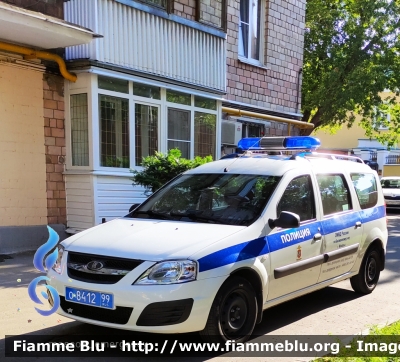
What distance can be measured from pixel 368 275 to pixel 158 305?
3.57 m

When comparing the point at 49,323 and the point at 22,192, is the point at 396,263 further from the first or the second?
the point at 22,192

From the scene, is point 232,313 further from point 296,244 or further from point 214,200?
point 214,200

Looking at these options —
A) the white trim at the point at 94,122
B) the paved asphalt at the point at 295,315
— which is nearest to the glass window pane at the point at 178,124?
the white trim at the point at 94,122

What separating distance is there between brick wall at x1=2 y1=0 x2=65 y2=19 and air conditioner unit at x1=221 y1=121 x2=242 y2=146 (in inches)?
200

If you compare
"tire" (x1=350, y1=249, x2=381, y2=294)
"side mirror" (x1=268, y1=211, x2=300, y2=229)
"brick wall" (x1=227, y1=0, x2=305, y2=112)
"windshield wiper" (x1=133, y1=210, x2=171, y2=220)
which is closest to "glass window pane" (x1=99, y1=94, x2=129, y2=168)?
"brick wall" (x1=227, y1=0, x2=305, y2=112)

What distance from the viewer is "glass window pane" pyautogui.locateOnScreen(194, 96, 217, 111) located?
37.2 feet

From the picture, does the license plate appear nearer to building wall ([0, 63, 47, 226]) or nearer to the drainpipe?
building wall ([0, 63, 47, 226])

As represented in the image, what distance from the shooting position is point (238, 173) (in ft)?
17.3

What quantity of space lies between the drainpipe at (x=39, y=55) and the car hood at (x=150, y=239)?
15.9 feet

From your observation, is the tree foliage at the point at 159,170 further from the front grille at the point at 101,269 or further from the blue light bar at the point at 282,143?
the front grille at the point at 101,269

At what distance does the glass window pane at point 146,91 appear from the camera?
9867 mm

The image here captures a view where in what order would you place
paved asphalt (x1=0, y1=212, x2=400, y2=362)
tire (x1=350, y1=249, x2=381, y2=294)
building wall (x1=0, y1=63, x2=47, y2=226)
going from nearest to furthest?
paved asphalt (x1=0, y1=212, x2=400, y2=362)
tire (x1=350, y1=249, x2=381, y2=294)
building wall (x1=0, y1=63, x2=47, y2=226)

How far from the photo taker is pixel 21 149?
8766 millimetres

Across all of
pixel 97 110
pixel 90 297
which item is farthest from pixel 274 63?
pixel 90 297
